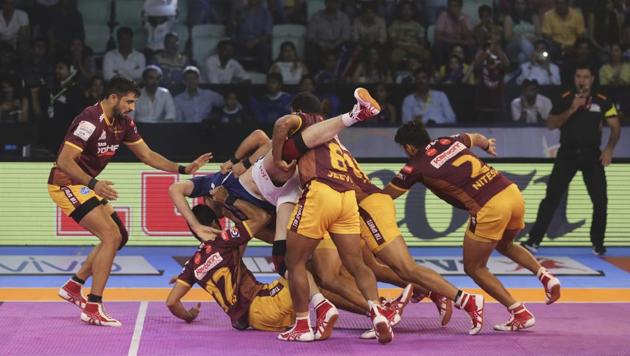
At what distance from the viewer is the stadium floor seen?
8227mm

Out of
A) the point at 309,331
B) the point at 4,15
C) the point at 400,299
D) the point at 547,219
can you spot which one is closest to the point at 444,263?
the point at 547,219

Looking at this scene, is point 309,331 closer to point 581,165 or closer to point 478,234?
point 478,234

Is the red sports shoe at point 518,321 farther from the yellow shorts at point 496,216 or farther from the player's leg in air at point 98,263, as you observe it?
the player's leg in air at point 98,263

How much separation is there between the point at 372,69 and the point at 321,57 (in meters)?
0.86

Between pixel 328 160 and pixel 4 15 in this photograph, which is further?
pixel 4 15

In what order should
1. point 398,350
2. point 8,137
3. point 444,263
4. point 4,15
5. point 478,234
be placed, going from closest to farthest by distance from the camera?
point 398,350
point 478,234
point 444,263
point 8,137
point 4,15

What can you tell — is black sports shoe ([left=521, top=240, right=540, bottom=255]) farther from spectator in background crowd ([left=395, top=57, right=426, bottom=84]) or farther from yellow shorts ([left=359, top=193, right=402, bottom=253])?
yellow shorts ([left=359, top=193, right=402, bottom=253])

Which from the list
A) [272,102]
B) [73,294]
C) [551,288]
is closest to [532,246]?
[551,288]

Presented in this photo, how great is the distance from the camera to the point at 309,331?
8422mm

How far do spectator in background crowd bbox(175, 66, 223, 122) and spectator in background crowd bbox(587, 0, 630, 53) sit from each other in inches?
233

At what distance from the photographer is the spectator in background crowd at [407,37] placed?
16.4 metres

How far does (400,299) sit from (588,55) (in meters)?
8.51

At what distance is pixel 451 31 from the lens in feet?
55.5

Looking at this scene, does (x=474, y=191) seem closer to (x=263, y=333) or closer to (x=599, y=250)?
(x=263, y=333)
